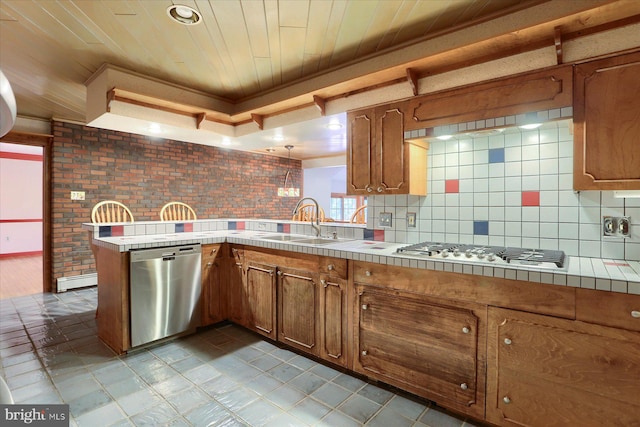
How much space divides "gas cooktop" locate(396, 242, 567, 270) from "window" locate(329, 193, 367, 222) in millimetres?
8482

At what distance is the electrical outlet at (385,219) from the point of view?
8.87ft

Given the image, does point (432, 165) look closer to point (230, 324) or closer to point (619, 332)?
Answer: point (619, 332)

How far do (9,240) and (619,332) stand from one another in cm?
1021

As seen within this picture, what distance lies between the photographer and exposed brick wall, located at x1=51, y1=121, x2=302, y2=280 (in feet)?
14.3

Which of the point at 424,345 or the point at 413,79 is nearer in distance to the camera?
the point at 424,345

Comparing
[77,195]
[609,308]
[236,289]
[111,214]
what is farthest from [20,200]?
[609,308]

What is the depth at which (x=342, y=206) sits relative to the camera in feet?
36.1

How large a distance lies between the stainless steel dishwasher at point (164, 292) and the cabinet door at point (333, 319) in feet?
4.20

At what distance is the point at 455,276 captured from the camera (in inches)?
70.0

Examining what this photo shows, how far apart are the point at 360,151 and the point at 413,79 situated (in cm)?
64

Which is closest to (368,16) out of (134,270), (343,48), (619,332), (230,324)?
(343,48)

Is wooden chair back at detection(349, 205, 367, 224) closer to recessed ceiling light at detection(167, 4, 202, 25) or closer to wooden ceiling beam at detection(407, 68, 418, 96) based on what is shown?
wooden ceiling beam at detection(407, 68, 418, 96)

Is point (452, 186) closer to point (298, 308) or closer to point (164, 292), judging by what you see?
point (298, 308)

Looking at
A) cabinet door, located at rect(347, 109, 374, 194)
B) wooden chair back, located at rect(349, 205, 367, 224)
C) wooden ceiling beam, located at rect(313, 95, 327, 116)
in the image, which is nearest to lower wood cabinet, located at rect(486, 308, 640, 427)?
cabinet door, located at rect(347, 109, 374, 194)
